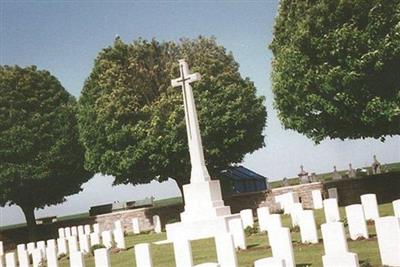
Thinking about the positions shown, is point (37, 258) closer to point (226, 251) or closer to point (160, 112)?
point (226, 251)

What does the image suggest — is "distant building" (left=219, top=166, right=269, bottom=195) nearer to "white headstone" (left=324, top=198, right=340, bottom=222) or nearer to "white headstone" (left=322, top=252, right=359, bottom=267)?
"white headstone" (left=324, top=198, right=340, bottom=222)

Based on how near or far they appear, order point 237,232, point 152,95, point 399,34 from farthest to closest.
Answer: point 152,95 → point 399,34 → point 237,232

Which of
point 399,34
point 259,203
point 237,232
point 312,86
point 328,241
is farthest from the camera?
point 259,203

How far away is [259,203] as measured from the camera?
23234 mm

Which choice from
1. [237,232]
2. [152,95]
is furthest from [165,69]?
[237,232]

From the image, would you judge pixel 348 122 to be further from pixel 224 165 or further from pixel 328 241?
pixel 328 241

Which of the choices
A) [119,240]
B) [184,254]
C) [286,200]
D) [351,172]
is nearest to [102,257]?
[184,254]

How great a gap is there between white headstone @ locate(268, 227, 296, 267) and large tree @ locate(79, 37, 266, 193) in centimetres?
1459

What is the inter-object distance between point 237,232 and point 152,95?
14.5 meters

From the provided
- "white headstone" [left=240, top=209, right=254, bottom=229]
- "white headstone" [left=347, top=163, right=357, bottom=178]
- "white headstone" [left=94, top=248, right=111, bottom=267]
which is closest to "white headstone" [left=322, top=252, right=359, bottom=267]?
"white headstone" [left=94, top=248, right=111, bottom=267]

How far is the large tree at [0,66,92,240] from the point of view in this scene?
26.3 m

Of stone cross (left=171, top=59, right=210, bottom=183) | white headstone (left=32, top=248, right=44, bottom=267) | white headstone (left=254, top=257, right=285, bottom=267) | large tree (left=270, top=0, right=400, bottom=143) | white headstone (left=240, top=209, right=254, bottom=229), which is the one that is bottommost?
white headstone (left=32, top=248, right=44, bottom=267)

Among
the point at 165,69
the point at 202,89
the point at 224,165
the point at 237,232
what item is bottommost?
the point at 237,232

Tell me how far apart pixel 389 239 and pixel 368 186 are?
1468cm
